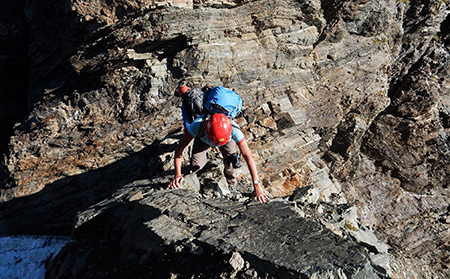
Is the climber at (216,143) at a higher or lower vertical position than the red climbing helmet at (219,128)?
lower

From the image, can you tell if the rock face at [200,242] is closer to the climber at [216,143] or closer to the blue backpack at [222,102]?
the climber at [216,143]

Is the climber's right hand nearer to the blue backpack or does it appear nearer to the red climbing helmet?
the red climbing helmet

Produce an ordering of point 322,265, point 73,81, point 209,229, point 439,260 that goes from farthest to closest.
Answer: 1. point 439,260
2. point 73,81
3. point 209,229
4. point 322,265

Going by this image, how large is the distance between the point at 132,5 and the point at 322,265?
1201 cm

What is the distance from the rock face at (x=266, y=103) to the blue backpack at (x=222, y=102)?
7.22 ft

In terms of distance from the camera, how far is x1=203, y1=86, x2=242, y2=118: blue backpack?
23.0 ft

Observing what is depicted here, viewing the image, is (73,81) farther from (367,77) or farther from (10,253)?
(367,77)

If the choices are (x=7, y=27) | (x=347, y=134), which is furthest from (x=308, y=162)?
(x=7, y=27)

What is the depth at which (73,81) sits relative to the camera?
1408 centimetres

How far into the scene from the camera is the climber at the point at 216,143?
6516mm

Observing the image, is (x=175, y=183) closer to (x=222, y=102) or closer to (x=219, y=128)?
(x=219, y=128)

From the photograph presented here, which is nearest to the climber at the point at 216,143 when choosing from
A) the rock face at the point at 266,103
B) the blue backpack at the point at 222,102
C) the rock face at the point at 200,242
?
the blue backpack at the point at 222,102

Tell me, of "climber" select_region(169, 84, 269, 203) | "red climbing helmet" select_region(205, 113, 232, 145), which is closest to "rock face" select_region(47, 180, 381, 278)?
"climber" select_region(169, 84, 269, 203)

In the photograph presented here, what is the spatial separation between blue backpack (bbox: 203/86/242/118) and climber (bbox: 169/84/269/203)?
0.21 metres
